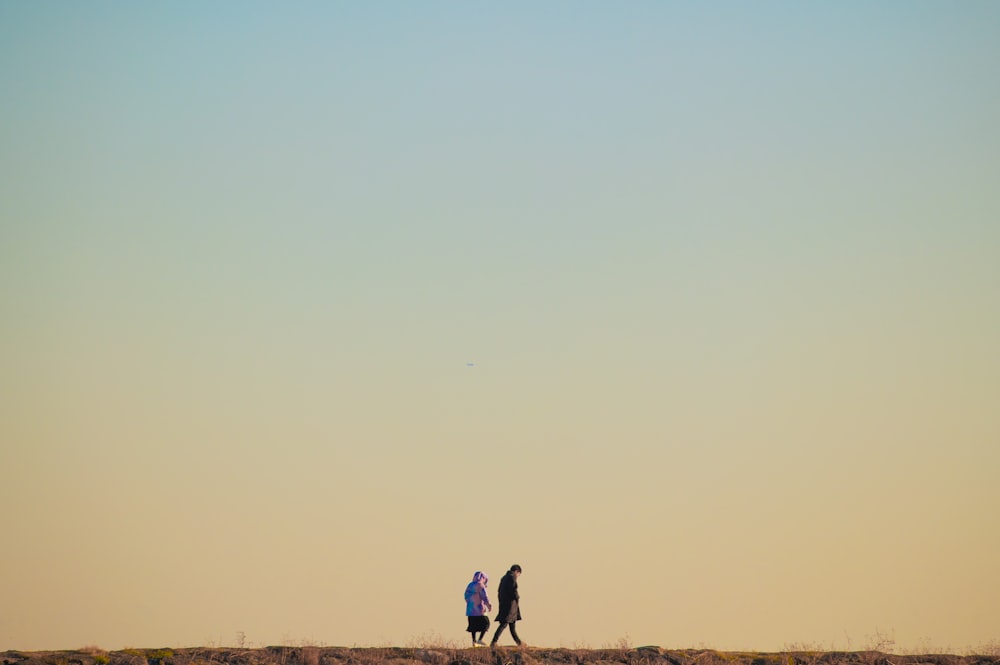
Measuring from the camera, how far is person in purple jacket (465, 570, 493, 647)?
41.1m

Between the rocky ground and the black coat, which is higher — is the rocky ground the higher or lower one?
the lower one

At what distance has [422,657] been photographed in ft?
129

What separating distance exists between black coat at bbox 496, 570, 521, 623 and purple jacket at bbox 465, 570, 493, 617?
38cm

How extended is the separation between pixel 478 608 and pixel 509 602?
789 millimetres

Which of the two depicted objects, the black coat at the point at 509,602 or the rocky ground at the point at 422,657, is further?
the black coat at the point at 509,602

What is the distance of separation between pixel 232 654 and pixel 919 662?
17.0m

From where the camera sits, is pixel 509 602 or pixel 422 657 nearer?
pixel 422 657

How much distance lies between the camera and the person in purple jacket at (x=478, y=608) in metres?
41.1

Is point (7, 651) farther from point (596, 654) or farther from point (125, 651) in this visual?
point (596, 654)

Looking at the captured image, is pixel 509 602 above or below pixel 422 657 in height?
above

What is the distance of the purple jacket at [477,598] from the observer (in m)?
41.2

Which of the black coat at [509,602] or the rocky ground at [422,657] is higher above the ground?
the black coat at [509,602]

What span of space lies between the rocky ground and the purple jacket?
4.29 feet

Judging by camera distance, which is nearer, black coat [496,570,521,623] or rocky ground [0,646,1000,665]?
rocky ground [0,646,1000,665]
